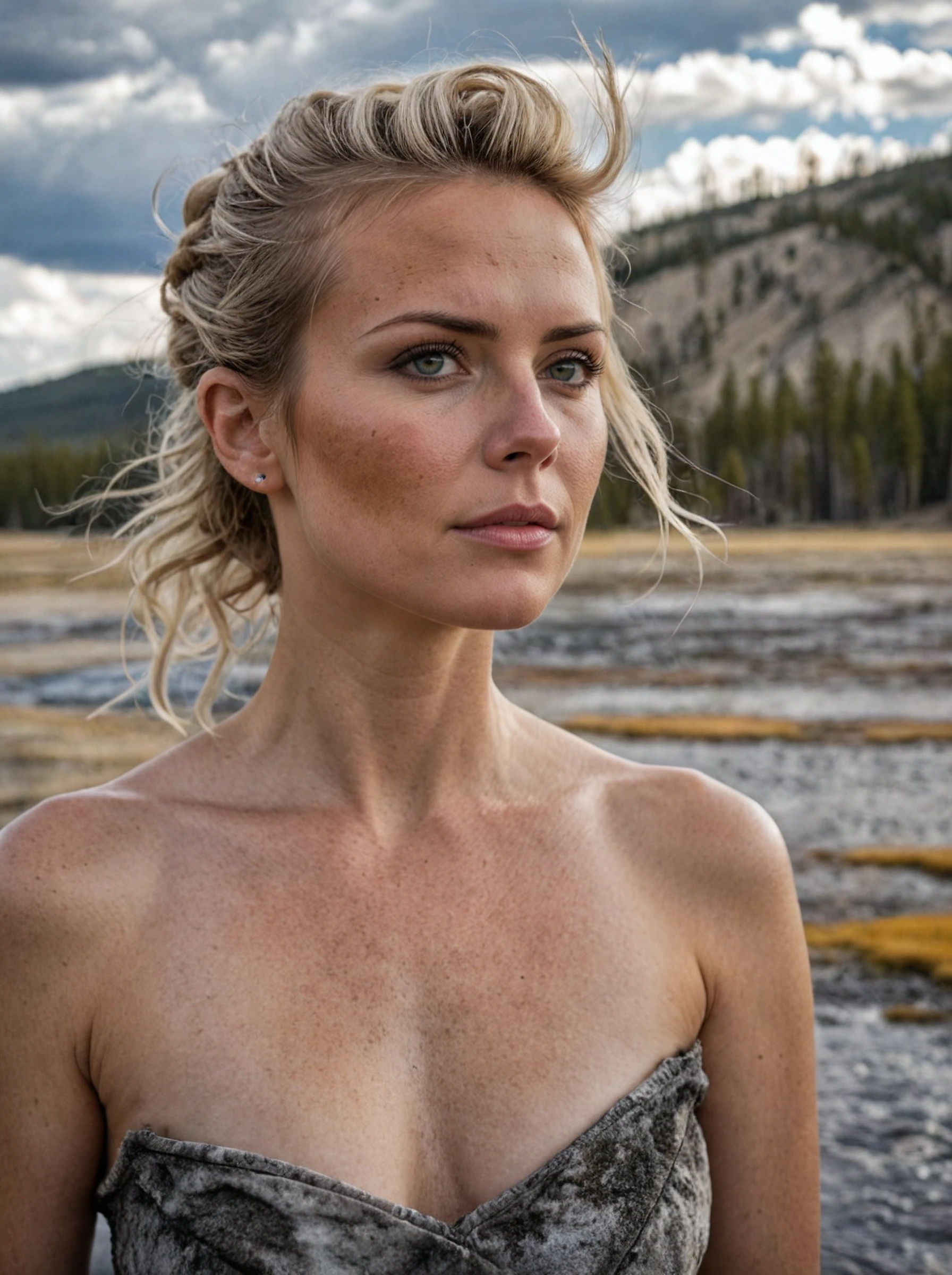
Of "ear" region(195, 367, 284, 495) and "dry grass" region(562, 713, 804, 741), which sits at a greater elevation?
"ear" region(195, 367, 284, 495)

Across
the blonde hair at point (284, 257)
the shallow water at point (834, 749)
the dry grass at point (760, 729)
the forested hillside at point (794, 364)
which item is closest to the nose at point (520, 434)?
the blonde hair at point (284, 257)

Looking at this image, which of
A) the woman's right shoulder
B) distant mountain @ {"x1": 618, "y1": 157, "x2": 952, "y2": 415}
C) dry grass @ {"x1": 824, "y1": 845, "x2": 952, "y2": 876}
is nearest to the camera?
the woman's right shoulder

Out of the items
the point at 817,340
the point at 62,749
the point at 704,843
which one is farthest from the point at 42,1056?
the point at 817,340

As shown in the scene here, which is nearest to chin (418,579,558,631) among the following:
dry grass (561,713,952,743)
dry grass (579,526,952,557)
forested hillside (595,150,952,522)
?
dry grass (561,713,952,743)

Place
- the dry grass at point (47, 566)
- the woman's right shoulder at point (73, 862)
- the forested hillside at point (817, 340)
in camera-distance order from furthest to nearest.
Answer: the forested hillside at point (817, 340) < the dry grass at point (47, 566) < the woman's right shoulder at point (73, 862)

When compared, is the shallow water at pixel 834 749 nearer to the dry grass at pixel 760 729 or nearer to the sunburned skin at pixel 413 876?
the dry grass at pixel 760 729

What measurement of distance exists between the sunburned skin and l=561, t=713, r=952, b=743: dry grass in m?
9.13

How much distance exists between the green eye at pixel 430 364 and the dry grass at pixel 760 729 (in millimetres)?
9496

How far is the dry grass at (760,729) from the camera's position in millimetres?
11016

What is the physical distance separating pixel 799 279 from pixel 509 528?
395ft

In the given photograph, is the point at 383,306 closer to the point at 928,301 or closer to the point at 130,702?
the point at 130,702

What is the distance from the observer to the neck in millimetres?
1920

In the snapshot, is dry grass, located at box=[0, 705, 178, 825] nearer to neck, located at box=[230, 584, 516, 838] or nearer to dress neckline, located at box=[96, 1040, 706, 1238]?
neck, located at box=[230, 584, 516, 838]

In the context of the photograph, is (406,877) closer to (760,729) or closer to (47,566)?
(760,729)
